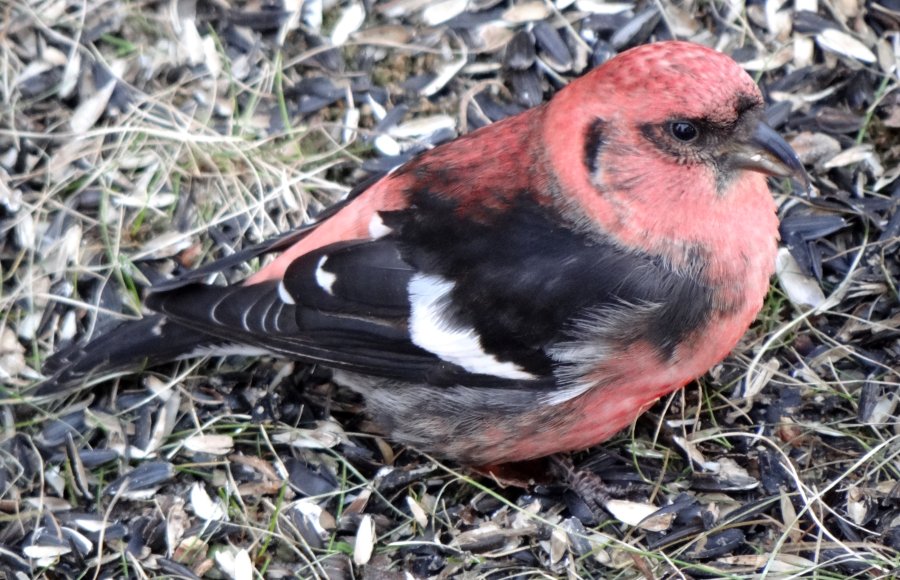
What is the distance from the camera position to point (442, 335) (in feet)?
9.37

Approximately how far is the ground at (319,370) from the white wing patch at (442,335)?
0.41m

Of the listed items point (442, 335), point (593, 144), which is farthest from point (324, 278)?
point (593, 144)

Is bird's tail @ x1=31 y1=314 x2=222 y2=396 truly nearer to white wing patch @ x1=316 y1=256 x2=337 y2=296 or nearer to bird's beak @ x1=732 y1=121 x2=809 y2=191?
white wing patch @ x1=316 y1=256 x2=337 y2=296

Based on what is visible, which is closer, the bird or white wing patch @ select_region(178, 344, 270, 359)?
the bird

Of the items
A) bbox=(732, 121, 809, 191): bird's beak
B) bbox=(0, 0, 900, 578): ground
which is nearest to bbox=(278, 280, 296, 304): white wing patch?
bbox=(0, 0, 900, 578): ground

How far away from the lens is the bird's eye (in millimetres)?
2676

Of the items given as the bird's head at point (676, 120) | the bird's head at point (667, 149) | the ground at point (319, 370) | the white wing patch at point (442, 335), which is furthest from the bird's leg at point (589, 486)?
the bird's head at point (676, 120)

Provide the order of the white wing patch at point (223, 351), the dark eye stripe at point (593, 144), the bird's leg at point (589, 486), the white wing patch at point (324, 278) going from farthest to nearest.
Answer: the white wing patch at point (223, 351), the bird's leg at point (589, 486), the white wing patch at point (324, 278), the dark eye stripe at point (593, 144)

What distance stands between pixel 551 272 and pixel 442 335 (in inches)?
12.4

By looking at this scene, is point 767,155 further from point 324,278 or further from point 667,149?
point 324,278

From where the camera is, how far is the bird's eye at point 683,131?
2676mm

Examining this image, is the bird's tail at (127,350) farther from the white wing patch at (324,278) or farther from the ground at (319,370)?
the white wing patch at (324,278)

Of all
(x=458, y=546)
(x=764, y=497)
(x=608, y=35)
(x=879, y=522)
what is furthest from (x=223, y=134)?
(x=879, y=522)

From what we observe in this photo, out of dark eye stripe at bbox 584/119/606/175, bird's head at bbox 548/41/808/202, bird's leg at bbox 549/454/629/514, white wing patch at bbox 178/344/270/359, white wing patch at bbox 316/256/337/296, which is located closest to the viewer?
bird's head at bbox 548/41/808/202
